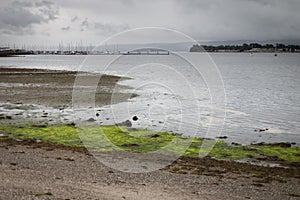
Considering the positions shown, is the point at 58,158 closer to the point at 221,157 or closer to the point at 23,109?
the point at 221,157

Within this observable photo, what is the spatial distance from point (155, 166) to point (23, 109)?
1664 centimetres

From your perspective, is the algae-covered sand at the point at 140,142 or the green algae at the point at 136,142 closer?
the algae-covered sand at the point at 140,142

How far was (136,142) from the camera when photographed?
1786cm

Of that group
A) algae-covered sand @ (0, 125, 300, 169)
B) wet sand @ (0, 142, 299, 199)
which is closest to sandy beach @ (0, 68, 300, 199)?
wet sand @ (0, 142, 299, 199)

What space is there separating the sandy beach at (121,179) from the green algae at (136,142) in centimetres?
127

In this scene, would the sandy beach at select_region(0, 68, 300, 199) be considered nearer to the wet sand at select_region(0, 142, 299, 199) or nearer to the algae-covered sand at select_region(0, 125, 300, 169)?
the wet sand at select_region(0, 142, 299, 199)

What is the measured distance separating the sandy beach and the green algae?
1270 millimetres

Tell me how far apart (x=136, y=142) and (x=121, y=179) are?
619 centimetres

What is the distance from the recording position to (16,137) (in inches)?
702

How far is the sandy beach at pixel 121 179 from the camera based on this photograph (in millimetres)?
9984

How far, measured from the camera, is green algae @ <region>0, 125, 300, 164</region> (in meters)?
16.0

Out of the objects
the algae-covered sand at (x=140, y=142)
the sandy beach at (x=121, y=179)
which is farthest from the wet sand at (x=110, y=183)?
the algae-covered sand at (x=140, y=142)

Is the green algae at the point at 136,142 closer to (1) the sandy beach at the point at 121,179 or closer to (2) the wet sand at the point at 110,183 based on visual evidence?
(1) the sandy beach at the point at 121,179

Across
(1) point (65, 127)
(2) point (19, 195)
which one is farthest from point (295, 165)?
(1) point (65, 127)
